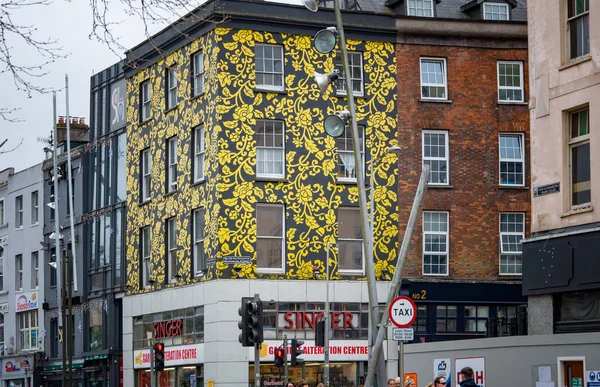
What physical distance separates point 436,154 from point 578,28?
19.3m

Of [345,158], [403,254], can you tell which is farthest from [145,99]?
[403,254]

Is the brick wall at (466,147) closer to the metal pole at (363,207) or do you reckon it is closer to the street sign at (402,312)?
the metal pole at (363,207)

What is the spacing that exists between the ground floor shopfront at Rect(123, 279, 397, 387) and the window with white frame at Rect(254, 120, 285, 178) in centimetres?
402

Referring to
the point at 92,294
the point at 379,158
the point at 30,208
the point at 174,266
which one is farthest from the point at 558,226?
the point at 30,208

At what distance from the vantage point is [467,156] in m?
46.2

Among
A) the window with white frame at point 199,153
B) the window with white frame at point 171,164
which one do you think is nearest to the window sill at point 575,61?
the window with white frame at point 199,153

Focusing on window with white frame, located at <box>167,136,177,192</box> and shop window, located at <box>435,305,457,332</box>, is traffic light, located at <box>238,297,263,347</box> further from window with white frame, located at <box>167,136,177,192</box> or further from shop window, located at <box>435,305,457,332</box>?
window with white frame, located at <box>167,136,177,192</box>

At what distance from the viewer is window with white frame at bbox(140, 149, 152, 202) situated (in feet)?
164

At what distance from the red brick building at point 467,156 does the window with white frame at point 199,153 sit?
7384 millimetres

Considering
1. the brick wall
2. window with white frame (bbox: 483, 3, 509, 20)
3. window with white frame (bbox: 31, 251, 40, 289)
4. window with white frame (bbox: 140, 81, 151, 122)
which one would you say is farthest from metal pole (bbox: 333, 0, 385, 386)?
window with white frame (bbox: 31, 251, 40, 289)

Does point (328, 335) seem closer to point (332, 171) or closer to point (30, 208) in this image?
point (332, 171)

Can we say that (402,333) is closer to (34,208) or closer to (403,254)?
(403,254)

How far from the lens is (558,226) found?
27.0 m

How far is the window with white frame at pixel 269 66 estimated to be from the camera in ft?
146
